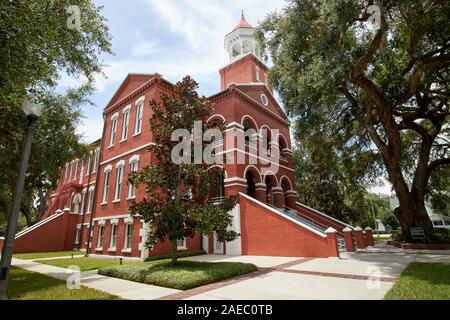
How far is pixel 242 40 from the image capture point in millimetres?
26781

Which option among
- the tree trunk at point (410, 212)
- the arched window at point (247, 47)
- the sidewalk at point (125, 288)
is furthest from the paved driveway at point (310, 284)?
the arched window at point (247, 47)

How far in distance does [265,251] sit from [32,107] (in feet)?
44.1

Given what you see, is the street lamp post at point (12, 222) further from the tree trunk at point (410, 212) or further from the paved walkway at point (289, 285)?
the tree trunk at point (410, 212)

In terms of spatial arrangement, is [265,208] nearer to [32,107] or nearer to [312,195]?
[32,107]

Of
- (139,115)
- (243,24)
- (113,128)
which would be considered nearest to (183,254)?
(139,115)

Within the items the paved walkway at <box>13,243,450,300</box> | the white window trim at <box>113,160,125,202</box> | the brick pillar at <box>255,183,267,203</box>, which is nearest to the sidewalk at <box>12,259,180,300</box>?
the paved walkway at <box>13,243,450,300</box>

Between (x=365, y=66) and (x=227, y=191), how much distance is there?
36.5 feet

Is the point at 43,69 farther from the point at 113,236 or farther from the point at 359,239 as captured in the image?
the point at 359,239

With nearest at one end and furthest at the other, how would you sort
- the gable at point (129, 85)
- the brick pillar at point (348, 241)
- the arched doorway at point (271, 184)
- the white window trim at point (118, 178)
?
the brick pillar at point (348, 241), the white window trim at point (118, 178), the gable at point (129, 85), the arched doorway at point (271, 184)

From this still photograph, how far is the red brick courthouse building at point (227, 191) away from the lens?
1591 centimetres

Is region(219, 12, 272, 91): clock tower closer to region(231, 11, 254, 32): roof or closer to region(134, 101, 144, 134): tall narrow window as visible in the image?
region(231, 11, 254, 32): roof

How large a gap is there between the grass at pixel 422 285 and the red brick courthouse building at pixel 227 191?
15.0 ft

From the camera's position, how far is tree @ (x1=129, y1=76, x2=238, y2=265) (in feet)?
35.9

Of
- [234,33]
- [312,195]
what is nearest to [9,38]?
[234,33]
